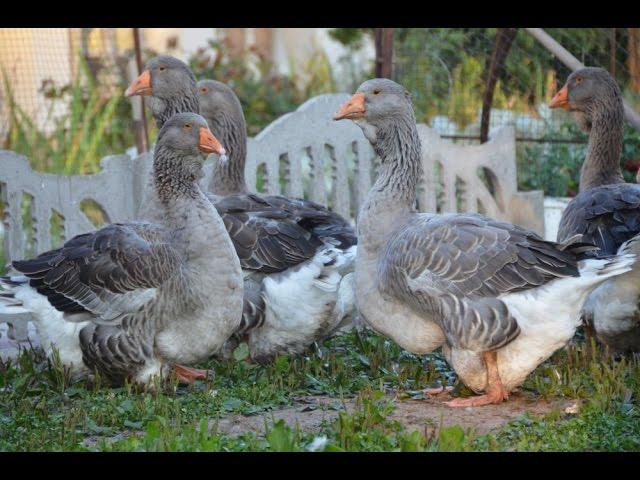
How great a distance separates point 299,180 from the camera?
8.11 metres

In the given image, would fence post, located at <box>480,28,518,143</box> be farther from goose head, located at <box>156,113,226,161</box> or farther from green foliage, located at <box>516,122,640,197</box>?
goose head, located at <box>156,113,226,161</box>

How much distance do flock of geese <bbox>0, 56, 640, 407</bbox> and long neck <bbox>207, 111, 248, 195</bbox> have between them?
0.39 metres

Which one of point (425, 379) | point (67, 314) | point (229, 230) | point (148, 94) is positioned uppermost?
point (148, 94)

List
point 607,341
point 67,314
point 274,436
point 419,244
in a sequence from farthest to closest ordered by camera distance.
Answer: point 607,341
point 67,314
point 419,244
point 274,436

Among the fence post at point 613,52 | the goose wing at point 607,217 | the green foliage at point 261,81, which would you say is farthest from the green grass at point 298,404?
the green foliage at point 261,81

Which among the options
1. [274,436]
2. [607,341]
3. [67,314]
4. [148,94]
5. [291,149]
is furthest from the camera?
[291,149]

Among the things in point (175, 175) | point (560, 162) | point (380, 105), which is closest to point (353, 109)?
point (380, 105)

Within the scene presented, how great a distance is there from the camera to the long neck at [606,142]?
7.25 meters

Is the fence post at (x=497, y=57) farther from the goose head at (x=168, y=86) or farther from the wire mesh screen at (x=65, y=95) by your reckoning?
the wire mesh screen at (x=65, y=95)

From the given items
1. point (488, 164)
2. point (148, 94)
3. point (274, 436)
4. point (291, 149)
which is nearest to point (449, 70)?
point (488, 164)

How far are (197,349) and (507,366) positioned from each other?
1.75 meters

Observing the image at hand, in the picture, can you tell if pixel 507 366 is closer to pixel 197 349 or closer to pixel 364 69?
pixel 197 349

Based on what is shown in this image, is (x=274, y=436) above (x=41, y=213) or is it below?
below

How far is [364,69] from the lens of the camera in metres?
13.6
